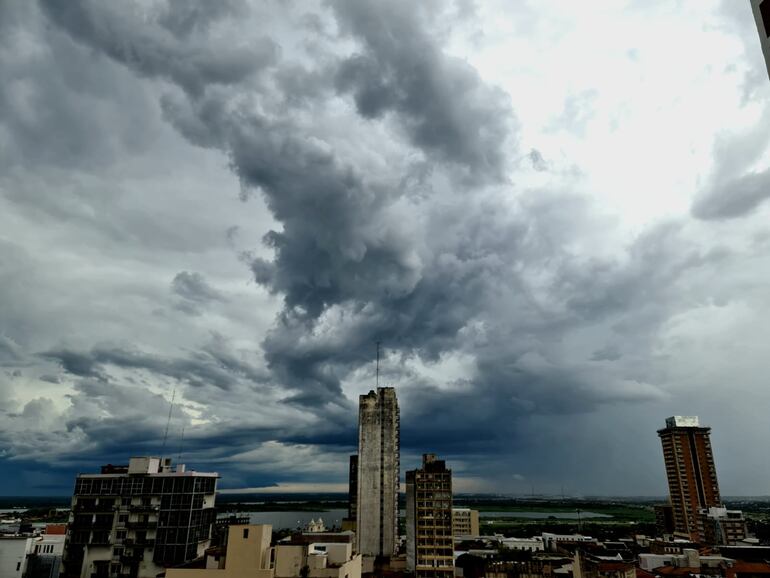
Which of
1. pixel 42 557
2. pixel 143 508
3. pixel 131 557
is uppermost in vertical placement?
→ pixel 143 508

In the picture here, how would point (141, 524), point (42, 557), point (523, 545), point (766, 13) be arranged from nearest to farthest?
point (766, 13), point (141, 524), point (42, 557), point (523, 545)

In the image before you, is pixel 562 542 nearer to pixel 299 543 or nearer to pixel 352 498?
pixel 352 498

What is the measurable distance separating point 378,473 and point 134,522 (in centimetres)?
7989

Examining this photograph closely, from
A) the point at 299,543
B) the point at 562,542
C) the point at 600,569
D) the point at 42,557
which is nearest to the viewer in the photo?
the point at 299,543

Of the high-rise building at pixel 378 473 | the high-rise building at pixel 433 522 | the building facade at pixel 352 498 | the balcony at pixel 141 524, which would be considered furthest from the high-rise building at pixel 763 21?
the building facade at pixel 352 498

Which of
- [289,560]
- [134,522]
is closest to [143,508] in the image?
[134,522]

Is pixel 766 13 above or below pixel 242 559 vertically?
above

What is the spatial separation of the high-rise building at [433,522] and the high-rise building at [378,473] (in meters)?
27.1

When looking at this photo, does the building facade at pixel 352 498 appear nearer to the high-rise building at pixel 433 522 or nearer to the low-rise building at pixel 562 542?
the high-rise building at pixel 433 522

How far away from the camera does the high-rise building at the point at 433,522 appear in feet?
323

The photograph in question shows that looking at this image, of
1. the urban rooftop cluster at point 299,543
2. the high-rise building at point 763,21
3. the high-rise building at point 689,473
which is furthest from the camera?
the high-rise building at point 689,473

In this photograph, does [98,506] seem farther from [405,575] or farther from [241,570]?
[405,575]

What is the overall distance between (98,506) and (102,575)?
8.80 meters

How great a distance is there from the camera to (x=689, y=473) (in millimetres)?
188375
